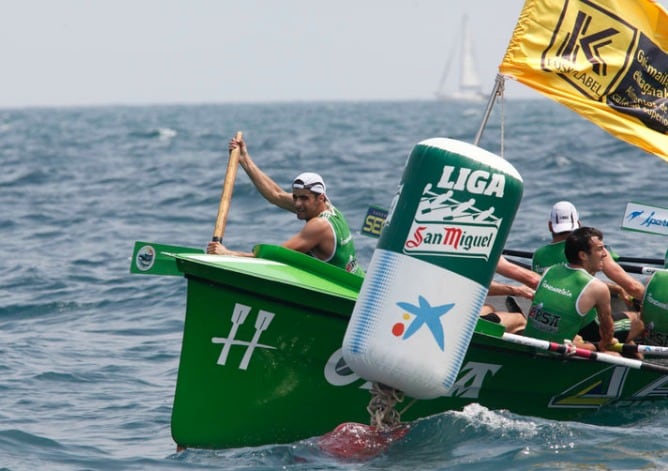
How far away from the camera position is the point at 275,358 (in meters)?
8.41

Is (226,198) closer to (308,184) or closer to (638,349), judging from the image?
(308,184)

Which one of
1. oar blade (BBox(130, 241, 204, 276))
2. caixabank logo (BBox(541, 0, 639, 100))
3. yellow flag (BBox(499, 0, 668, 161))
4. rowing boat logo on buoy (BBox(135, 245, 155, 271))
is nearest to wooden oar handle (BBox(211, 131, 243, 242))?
oar blade (BBox(130, 241, 204, 276))

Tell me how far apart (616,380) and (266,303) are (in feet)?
10.0

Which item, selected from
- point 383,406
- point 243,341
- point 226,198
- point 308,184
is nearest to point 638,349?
point 383,406

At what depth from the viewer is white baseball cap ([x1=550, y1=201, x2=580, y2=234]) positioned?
9867 millimetres

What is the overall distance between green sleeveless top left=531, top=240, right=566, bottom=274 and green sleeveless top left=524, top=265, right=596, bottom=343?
2.56ft

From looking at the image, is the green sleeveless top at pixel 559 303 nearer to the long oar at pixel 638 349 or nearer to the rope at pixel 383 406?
the long oar at pixel 638 349

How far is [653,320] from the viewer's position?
9.83 meters

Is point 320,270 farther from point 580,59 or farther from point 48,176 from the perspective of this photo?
point 48,176

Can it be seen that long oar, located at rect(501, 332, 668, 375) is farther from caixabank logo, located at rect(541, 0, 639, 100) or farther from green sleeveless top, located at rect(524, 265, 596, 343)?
caixabank logo, located at rect(541, 0, 639, 100)

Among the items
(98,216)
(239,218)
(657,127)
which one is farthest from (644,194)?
(657,127)

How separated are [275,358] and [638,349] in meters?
2.92

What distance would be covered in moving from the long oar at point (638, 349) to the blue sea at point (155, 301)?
0.56 meters

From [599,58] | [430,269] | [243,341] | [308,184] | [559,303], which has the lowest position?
[243,341]
